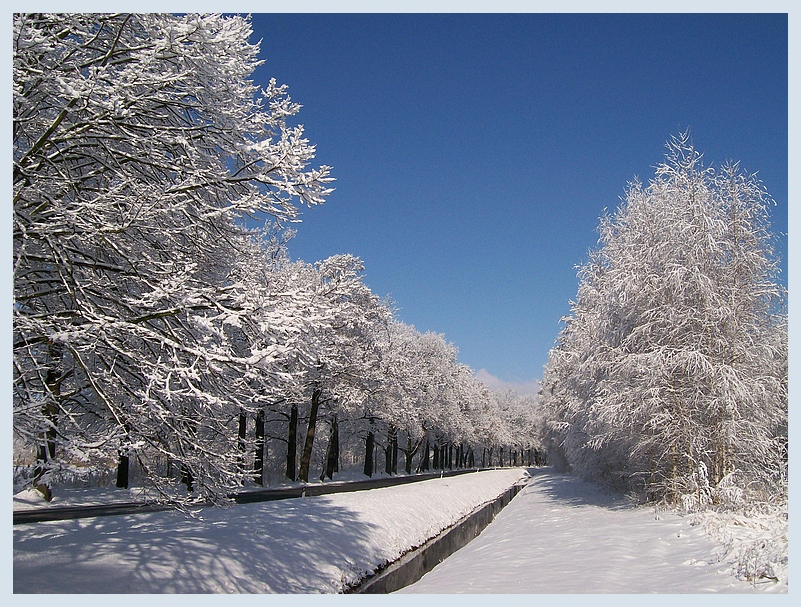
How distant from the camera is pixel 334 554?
489 inches

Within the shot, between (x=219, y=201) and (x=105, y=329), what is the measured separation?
2587 mm

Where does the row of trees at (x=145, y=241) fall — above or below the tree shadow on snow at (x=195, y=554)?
above

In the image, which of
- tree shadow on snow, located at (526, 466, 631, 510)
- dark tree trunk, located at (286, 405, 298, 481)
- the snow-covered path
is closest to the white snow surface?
the snow-covered path

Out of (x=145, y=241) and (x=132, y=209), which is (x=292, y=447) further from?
(x=132, y=209)

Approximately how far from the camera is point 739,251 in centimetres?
1622

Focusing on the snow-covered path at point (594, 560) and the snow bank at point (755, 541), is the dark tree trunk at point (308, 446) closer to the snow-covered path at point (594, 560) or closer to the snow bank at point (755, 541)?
the snow-covered path at point (594, 560)

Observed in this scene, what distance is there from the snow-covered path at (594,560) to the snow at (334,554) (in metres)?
0.03

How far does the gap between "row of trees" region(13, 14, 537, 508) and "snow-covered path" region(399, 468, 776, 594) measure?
544cm

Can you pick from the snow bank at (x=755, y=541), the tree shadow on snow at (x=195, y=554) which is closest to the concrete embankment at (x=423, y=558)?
the tree shadow on snow at (x=195, y=554)

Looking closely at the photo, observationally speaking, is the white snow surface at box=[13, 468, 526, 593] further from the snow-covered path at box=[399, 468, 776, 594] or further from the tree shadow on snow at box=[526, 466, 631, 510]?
the tree shadow on snow at box=[526, 466, 631, 510]

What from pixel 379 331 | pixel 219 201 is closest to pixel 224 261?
pixel 219 201

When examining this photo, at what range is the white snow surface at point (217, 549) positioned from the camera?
319 inches

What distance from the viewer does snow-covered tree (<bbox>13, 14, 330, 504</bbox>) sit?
20.3 ft

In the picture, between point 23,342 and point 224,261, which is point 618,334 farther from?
point 23,342
